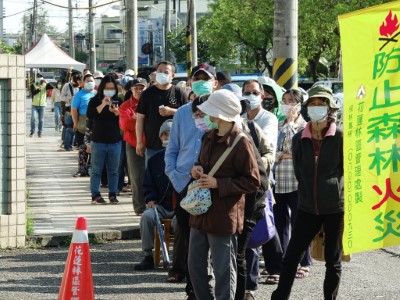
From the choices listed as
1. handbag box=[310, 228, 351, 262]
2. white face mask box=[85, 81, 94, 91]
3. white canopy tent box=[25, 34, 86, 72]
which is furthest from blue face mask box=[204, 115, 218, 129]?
white canopy tent box=[25, 34, 86, 72]

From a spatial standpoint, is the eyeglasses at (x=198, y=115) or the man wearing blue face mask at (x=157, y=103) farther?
the man wearing blue face mask at (x=157, y=103)

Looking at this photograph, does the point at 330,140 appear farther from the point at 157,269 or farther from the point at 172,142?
the point at 157,269

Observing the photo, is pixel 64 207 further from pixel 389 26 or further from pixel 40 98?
pixel 40 98

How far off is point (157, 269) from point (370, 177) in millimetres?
4255

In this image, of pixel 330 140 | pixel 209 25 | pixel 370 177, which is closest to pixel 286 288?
pixel 330 140

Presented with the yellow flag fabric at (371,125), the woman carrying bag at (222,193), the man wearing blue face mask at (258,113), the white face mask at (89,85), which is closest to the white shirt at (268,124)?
the man wearing blue face mask at (258,113)

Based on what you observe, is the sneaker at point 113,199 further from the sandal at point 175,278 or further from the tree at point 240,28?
the tree at point 240,28

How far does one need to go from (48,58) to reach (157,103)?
976 inches

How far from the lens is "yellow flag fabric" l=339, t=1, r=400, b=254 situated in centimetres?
605

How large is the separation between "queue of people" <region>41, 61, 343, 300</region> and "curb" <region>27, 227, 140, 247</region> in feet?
3.42

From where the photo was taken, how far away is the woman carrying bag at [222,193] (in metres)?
7.14

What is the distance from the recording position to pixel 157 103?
37.6ft

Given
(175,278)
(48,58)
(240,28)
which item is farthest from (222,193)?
(240,28)

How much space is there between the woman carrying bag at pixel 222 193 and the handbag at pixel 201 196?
0.07 ft
